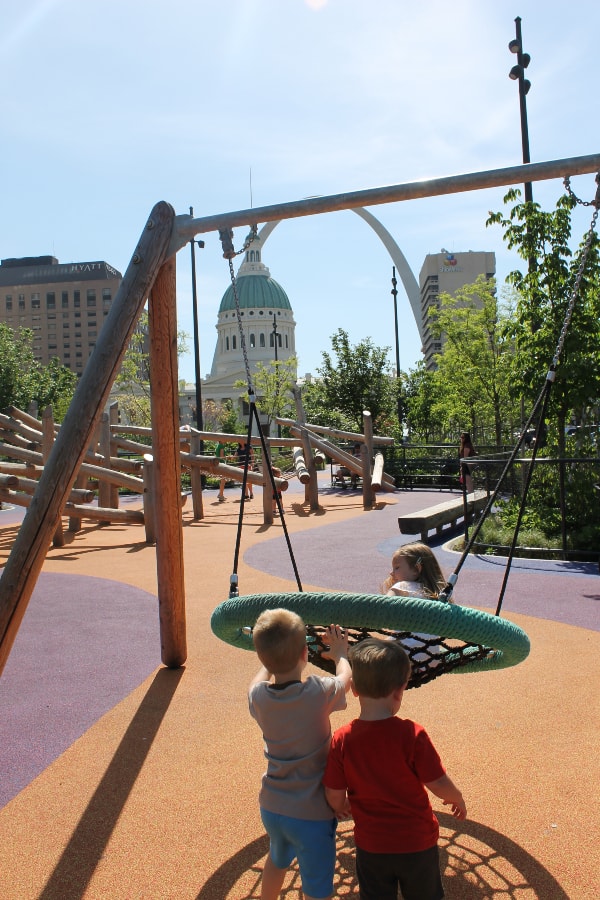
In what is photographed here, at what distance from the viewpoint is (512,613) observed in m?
6.91

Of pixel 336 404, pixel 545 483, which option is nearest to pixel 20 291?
pixel 336 404

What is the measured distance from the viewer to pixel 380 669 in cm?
237

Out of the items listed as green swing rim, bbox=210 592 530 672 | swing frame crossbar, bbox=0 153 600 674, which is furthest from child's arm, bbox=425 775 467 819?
swing frame crossbar, bbox=0 153 600 674

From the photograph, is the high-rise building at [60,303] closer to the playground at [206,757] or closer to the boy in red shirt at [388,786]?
the playground at [206,757]

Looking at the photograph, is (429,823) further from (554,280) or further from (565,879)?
(554,280)

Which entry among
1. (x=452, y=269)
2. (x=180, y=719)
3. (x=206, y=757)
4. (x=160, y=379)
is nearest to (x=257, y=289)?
(x=452, y=269)

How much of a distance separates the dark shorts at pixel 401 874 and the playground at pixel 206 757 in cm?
55

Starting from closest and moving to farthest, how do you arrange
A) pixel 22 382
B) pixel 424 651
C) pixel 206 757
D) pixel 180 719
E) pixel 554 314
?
pixel 424 651, pixel 206 757, pixel 180 719, pixel 554 314, pixel 22 382

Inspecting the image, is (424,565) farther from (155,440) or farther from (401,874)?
(155,440)

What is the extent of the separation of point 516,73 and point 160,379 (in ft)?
37.2

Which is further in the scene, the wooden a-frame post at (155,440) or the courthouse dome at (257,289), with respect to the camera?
the courthouse dome at (257,289)

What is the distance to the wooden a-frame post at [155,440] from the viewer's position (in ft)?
11.9

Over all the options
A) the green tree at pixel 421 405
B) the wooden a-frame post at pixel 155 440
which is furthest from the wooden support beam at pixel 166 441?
the green tree at pixel 421 405

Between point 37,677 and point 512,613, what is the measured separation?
4.14m
